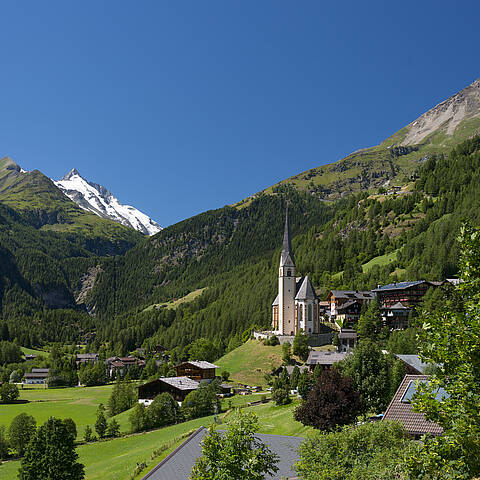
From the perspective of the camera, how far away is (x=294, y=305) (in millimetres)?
120312

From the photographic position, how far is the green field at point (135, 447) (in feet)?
148

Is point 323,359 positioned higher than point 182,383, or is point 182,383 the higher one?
point 323,359

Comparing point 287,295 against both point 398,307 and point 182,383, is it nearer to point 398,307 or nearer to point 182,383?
point 398,307

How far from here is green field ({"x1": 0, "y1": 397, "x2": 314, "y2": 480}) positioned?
148ft

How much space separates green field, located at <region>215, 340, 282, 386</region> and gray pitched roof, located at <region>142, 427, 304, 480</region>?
55.8 metres

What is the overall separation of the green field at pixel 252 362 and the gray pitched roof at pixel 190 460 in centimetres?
5583

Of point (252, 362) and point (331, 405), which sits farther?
point (252, 362)

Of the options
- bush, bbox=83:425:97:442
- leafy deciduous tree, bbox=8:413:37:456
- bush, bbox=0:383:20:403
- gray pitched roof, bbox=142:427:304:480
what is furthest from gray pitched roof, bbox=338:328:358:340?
bush, bbox=0:383:20:403

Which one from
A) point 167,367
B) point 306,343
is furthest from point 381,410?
point 167,367

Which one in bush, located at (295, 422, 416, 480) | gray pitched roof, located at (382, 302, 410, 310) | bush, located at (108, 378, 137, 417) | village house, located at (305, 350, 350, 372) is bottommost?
bush, located at (108, 378, 137, 417)

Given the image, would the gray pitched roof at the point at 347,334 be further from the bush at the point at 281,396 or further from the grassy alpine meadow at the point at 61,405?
the grassy alpine meadow at the point at 61,405

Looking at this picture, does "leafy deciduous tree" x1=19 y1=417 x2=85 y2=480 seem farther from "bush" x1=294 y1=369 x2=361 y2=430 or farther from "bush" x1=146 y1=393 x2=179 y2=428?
"bush" x1=146 y1=393 x2=179 y2=428

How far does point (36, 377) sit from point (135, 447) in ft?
377

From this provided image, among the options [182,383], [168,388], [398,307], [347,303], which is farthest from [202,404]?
[347,303]
